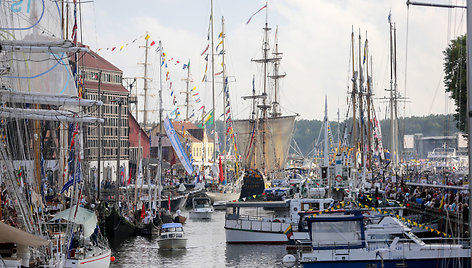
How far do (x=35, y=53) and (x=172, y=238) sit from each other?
16.2m

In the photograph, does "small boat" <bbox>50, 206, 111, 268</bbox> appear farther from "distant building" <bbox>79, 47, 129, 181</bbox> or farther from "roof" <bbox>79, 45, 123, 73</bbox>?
"roof" <bbox>79, 45, 123, 73</bbox>

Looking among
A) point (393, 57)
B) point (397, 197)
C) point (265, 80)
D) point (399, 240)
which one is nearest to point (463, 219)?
point (399, 240)

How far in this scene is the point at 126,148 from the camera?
419 feet

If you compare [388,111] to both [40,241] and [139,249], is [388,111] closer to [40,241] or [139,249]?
[139,249]

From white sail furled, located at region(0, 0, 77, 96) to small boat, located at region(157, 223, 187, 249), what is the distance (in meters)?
12.8

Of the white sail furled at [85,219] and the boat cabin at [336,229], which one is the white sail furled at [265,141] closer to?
the white sail furled at [85,219]

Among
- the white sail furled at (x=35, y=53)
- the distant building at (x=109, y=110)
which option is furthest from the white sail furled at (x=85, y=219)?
the distant building at (x=109, y=110)

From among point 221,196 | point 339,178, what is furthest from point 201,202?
point 339,178

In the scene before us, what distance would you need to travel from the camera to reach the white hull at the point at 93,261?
128 ft

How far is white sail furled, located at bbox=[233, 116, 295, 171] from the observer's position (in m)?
119

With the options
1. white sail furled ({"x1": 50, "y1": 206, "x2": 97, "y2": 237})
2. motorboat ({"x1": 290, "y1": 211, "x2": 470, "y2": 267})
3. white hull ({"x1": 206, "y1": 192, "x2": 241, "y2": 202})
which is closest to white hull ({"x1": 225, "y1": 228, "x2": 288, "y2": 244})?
motorboat ({"x1": 290, "y1": 211, "x2": 470, "y2": 267})

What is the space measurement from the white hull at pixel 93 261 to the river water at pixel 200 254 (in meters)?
6.88

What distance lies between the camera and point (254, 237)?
5850 cm

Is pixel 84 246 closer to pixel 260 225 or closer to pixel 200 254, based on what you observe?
pixel 200 254
